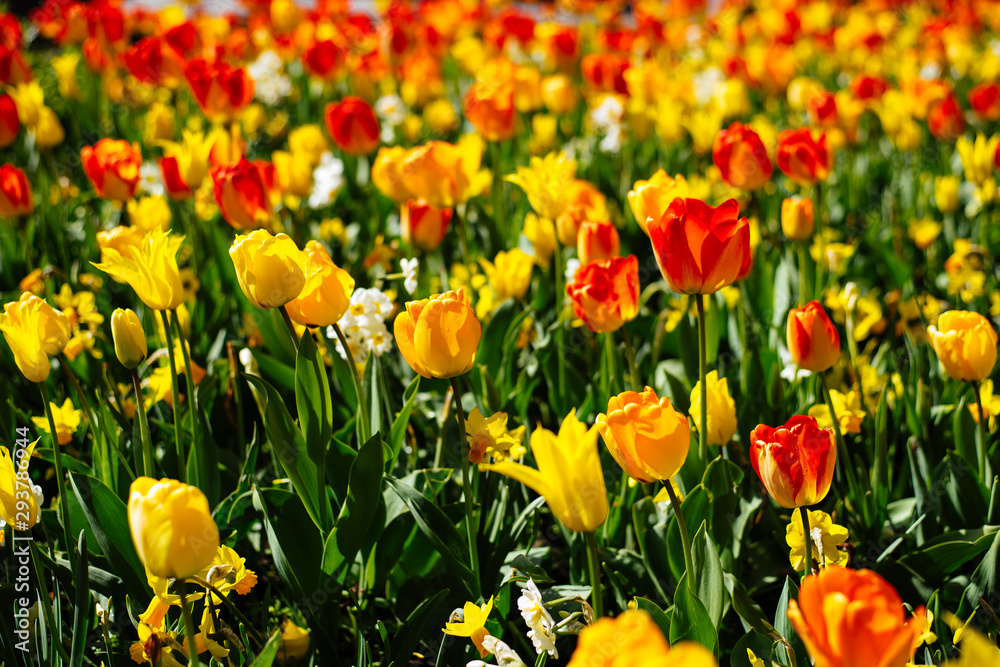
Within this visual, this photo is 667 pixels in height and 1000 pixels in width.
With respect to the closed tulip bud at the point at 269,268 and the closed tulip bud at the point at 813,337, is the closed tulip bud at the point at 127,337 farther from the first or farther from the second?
the closed tulip bud at the point at 813,337

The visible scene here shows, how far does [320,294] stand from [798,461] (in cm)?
86

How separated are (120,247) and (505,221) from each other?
164 cm

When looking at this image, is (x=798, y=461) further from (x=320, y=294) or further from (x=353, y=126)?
(x=353, y=126)

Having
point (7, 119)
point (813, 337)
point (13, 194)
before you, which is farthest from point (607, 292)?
point (7, 119)

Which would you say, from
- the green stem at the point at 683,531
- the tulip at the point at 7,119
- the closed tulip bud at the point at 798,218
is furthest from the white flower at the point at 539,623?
the tulip at the point at 7,119

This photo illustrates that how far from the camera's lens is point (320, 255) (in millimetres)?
1601

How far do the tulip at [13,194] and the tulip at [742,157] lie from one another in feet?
7.00

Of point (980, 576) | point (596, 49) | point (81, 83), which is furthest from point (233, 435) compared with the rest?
point (596, 49)

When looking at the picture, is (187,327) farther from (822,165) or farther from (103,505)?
(822,165)

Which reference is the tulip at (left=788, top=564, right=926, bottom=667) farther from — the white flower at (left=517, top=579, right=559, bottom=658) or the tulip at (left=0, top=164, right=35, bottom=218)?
the tulip at (left=0, top=164, right=35, bottom=218)

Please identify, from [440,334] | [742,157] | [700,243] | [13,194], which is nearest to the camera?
[440,334]

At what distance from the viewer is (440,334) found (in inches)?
55.9

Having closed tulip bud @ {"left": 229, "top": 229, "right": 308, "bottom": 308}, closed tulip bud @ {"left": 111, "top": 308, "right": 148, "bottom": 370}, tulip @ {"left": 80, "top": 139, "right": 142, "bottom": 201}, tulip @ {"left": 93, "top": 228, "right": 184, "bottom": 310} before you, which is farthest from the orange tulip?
tulip @ {"left": 80, "top": 139, "right": 142, "bottom": 201}

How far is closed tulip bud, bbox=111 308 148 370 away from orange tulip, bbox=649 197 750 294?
3.20 ft
